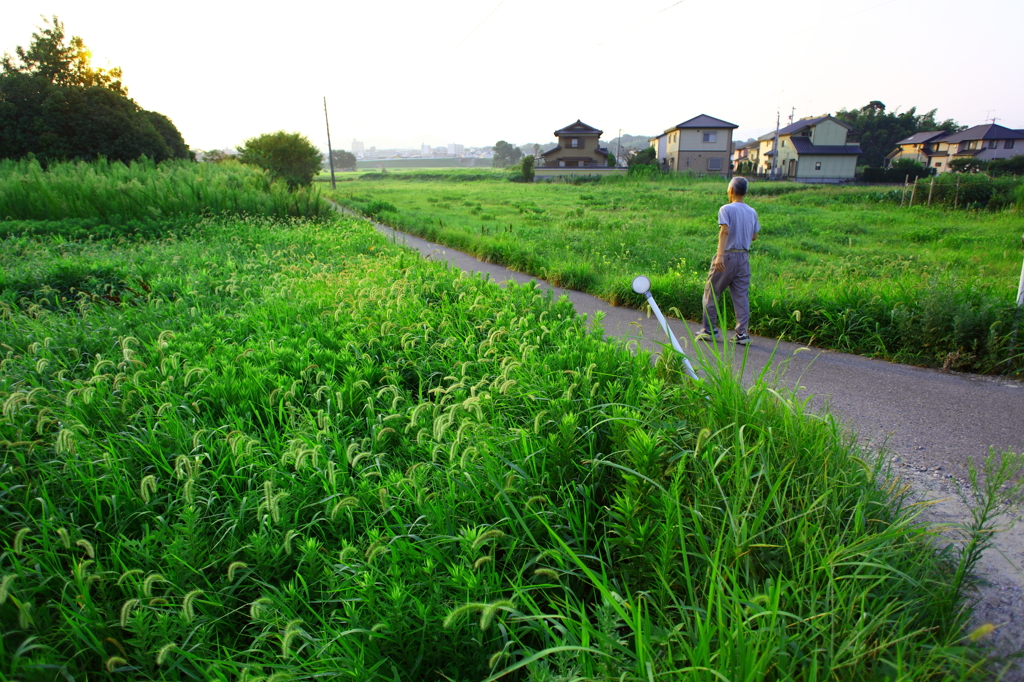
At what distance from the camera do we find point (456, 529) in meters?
2.46

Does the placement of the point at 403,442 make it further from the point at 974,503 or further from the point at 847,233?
the point at 847,233

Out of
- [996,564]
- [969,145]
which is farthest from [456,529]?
[969,145]

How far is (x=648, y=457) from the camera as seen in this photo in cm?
241

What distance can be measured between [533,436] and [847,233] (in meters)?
19.3

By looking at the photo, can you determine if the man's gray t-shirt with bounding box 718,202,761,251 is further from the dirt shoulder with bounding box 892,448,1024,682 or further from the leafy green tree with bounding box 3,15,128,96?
the leafy green tree with bounding box 3,15,128,96

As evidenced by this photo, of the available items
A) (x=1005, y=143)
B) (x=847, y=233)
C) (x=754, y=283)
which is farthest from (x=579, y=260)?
(x=1005, y=143)

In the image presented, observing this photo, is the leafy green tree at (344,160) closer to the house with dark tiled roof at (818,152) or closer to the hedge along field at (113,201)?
the house with dark tiled roof at (818,152)

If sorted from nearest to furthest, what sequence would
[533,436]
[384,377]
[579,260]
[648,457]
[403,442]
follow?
[648,457] → [533,436] → [403,442] → [384,377] → [579,260]

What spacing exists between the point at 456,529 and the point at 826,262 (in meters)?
12.8

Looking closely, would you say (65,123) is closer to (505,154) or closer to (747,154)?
(747,154)

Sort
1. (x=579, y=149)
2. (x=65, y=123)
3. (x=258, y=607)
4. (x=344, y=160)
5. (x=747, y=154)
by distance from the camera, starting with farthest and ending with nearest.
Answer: (x=344, y=160) < (x=747, y=154) < (x=579, y=149) < (x=65, y=123) < (x=258, y=607)

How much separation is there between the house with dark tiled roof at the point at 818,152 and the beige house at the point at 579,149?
897 inches

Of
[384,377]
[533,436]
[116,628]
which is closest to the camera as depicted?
[116,628]

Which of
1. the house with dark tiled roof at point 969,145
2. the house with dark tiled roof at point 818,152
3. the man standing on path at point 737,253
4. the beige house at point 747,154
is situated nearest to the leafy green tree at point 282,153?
the man standing on path at point 737,253
